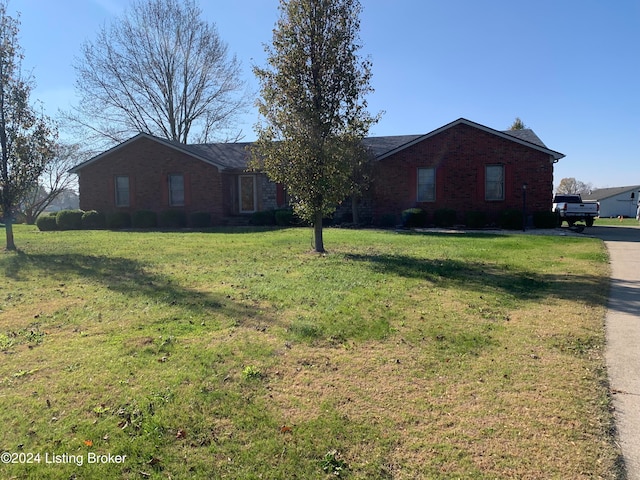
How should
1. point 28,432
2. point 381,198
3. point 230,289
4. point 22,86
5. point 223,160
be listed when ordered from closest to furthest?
point 28,432
point 230,289
point 22,86
point 381,198
point 223,160

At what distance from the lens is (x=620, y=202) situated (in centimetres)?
5747

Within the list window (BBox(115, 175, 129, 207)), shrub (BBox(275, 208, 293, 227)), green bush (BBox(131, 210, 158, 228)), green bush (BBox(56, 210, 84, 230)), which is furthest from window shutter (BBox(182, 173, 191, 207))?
Answer: green bush (BBox(56, 210, 84, 230))

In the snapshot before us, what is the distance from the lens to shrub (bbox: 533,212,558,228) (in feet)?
62.9

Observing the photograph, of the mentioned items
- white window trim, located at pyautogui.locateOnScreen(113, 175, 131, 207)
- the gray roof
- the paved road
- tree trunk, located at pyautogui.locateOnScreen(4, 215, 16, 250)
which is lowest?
the paved road

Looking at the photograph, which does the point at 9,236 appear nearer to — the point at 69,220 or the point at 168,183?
the point at 69,220

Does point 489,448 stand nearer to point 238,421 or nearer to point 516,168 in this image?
point 238,421

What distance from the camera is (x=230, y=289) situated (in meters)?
7.20

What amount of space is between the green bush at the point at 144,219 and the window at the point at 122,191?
2.26 metres

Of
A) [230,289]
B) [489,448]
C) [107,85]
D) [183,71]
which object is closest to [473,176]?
[230,289]

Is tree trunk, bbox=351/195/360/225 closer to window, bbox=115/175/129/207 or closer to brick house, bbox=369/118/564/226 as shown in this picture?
brick house, bbox=369/118/564/226

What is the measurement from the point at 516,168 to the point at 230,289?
16.8 m

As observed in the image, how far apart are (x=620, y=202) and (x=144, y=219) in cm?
5911

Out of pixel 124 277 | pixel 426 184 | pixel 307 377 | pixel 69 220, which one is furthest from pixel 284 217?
pixel 307 377

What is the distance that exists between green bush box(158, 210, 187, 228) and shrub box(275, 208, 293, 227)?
476 cm
